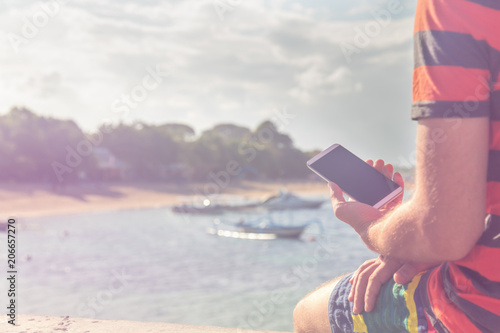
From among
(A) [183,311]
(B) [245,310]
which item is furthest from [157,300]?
(B) [245,310]

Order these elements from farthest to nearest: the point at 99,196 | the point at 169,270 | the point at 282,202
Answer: the point at 99,196
the point at 282,202
the point at 169,270

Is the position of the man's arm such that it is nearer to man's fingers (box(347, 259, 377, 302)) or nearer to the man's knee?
man's fingers (box(347, 259, 377, 302))

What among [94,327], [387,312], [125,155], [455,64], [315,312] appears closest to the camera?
[455,64]

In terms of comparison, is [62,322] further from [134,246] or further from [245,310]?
[134,246]

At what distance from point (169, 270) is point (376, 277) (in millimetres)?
19088

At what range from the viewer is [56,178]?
40500 millimetres

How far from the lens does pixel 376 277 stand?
55.1 inches

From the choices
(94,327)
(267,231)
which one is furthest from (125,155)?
(94,327)

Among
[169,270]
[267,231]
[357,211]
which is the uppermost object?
[357,211]

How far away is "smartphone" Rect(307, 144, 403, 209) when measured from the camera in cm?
146

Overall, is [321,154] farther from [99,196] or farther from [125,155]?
[125,155]

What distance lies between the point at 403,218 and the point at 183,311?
43.7 ft

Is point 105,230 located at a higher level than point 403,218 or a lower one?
lower

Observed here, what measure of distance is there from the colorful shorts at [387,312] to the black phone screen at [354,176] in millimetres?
236
